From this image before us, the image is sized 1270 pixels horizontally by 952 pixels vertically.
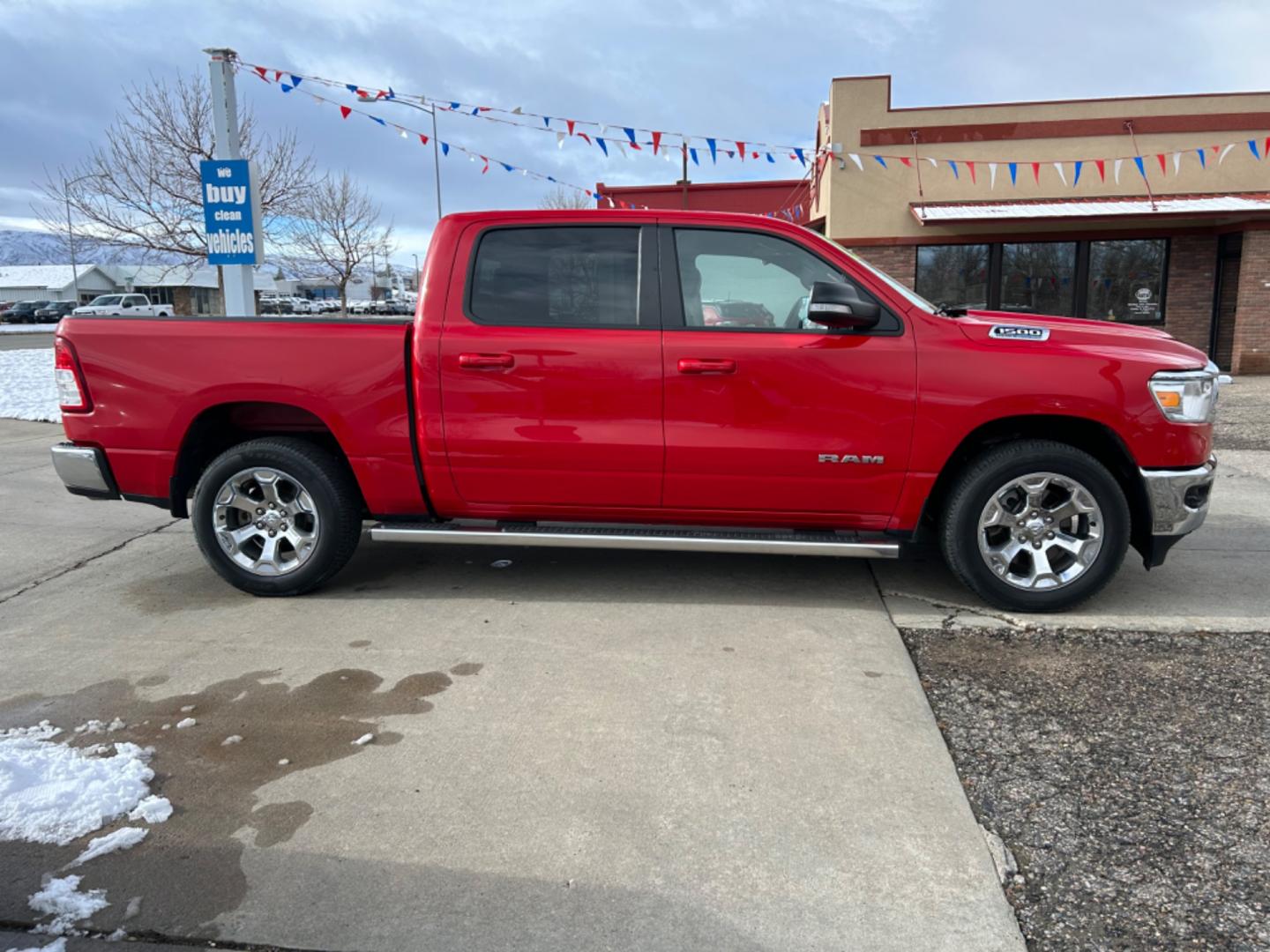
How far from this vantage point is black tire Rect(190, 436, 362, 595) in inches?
188

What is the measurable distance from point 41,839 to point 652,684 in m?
2.11

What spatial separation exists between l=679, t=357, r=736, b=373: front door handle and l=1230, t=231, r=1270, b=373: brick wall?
15770mm

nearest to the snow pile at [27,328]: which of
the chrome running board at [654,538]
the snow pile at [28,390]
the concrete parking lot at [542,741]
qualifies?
the snow pile at [28,390]

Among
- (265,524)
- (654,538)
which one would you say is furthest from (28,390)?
(654,538)

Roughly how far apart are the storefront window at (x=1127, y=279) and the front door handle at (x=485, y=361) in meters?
15.8

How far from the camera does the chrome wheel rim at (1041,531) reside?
443 cm

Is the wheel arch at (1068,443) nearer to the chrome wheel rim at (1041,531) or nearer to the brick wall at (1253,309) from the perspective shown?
the chrome wheel rim at (1041,531)

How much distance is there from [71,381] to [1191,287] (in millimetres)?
18191

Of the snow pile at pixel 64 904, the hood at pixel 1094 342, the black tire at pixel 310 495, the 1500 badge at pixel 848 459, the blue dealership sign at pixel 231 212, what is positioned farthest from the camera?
the blue dealership sign at pixel 231 212

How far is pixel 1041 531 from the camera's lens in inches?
177

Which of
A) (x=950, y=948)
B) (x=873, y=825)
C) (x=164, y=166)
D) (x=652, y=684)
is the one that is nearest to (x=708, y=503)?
(x=652, y=684)

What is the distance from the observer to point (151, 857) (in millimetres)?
2670

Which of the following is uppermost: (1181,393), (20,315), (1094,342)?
(20,315)

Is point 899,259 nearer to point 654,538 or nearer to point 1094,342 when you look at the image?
point 1094,342
